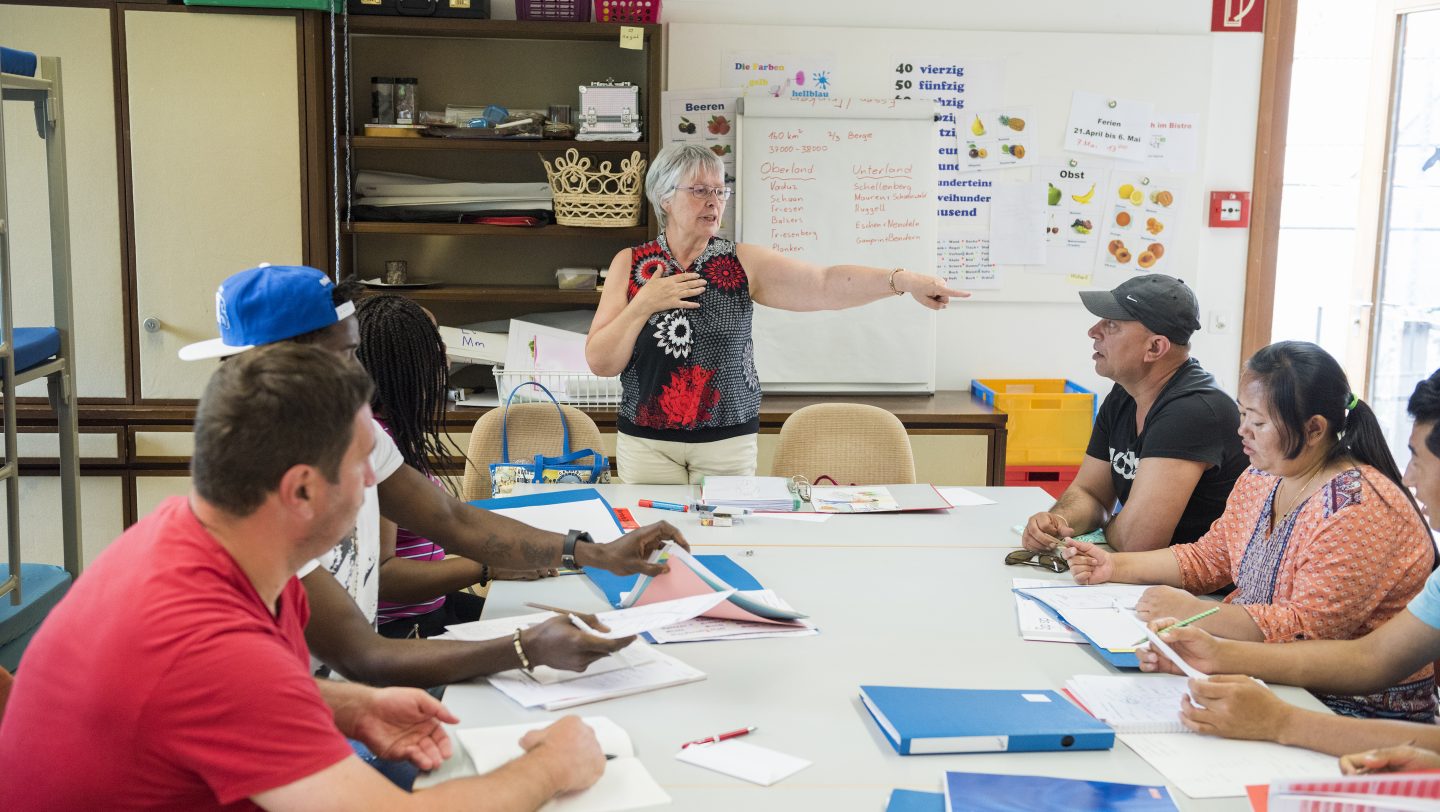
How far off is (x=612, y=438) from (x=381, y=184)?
1192 millimetres

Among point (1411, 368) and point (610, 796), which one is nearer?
point (610, 796)

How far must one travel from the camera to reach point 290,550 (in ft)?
3.98

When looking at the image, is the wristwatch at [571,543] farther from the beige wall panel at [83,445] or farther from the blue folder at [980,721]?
the beige wall panel at [83,445]

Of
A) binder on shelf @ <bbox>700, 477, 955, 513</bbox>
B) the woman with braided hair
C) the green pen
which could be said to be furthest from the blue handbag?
the green pen

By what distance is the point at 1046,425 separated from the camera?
4078 mm

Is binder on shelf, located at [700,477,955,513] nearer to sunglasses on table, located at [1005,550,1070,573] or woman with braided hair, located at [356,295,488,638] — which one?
sunglasses on table, located at [1005,550,1070,573]

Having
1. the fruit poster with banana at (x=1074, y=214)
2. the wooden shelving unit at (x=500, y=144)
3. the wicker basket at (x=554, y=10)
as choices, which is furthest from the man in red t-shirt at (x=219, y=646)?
the fruit poster with banana at (x=1074, y=214)

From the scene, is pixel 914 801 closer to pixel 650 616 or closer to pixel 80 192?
pixel 650 616

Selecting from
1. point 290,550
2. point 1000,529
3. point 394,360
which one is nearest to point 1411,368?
point 1000,529

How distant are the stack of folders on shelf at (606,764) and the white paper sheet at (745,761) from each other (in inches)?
3.0

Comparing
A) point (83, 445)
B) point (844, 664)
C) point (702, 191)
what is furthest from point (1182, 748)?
point (83, 445)

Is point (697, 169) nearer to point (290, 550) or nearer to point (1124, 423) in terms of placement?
point (1124, 423)

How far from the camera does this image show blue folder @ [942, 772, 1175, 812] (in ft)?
4.50

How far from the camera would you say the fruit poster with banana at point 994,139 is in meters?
4.27
